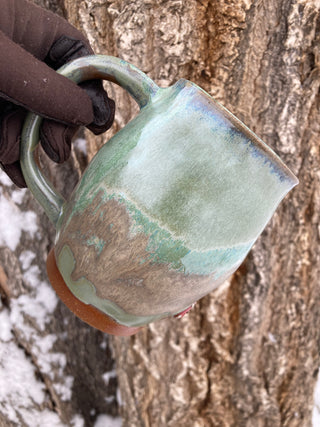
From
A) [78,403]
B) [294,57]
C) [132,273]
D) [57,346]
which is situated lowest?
[78,403]

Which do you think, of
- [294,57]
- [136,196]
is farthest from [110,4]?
[136,196]

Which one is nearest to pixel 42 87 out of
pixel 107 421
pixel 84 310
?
pixel 84 310

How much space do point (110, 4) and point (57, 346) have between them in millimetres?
823

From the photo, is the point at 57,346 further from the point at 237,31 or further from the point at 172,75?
the point at 237,31

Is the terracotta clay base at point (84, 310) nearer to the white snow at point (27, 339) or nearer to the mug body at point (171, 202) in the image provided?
the mug body at point (171, 202)

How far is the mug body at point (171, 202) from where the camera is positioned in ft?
1.61

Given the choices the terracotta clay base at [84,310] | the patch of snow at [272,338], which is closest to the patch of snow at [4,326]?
the terracotta clay base at [84,310]

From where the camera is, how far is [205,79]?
87 centimetres

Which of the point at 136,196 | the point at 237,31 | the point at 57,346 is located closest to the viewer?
the point at 136,196

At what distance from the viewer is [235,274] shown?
101 centimetres

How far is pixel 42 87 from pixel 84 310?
0.97 ft

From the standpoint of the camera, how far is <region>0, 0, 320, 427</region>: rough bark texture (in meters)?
0.83

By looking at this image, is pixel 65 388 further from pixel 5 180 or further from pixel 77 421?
pixel 5 180

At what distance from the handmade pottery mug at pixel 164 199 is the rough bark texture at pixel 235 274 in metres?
0.36
